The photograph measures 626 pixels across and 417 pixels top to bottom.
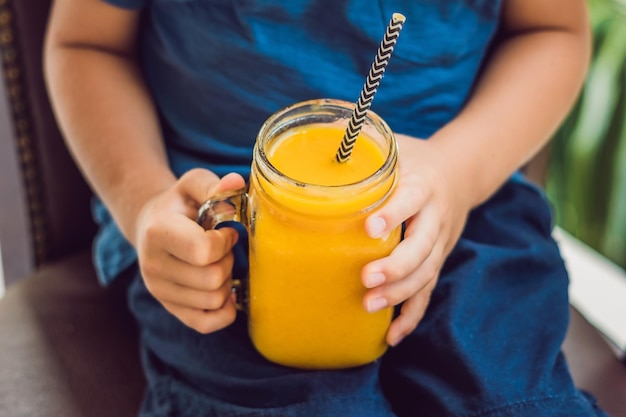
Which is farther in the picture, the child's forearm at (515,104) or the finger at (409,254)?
the child's forearm at (515,104)

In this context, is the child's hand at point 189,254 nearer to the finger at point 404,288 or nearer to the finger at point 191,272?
the finger at point 191,272

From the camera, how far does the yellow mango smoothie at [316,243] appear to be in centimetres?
50

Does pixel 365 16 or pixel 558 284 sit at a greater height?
pixel 365 16

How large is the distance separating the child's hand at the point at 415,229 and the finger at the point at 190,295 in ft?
0.40

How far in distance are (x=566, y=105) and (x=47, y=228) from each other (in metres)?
0.60

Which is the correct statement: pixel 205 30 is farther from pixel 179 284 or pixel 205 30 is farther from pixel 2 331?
pixel 2 331

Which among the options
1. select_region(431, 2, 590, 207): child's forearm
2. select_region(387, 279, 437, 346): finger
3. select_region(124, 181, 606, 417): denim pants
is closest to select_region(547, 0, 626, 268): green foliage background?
select_region(431, 2, 590, 207): child's forearm

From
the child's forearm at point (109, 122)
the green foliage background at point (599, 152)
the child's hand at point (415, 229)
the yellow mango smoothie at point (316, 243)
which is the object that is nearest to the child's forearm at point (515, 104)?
the child's hand at point (415, 229)

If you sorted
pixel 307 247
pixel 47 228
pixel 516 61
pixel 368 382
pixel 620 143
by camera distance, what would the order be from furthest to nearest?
pixel 620 143 → pixel 47 228 → pixel 516 61 → pixel 368 382 → pixel 307 247

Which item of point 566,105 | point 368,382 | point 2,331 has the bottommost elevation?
point 2,331

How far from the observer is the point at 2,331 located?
789 mm

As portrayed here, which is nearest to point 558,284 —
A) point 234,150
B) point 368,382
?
point 368,382

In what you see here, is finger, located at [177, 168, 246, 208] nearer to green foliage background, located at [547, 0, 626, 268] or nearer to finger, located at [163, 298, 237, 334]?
finger, located at [163, 298, 237, 334]

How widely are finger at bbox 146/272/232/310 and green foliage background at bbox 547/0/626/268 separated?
29.1 inches
